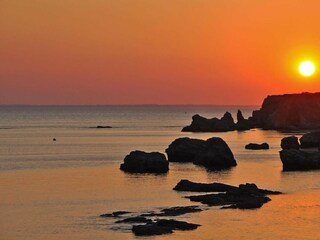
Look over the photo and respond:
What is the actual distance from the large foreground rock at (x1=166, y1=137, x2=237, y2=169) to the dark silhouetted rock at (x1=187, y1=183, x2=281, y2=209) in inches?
1028

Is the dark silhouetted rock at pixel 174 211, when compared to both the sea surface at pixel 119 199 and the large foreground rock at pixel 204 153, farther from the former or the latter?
the large foreground rock at pixel 204 153

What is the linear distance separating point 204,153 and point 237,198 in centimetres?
3300

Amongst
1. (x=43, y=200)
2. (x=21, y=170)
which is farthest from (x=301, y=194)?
(x=21, y=170)

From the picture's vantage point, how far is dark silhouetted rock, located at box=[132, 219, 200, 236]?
152ft

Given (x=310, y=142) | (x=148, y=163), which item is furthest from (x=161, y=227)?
(x=310, y=142)

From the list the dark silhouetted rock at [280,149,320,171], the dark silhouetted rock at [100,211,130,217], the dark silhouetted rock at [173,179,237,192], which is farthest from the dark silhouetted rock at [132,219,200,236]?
the dark silhouetted rock at [280,149,320,171]

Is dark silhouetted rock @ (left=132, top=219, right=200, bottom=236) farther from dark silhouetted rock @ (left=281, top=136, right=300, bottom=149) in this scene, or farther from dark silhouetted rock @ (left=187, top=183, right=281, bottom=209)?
dark silhouetted rock @ (left=281, top=136, right=300, bottom=149)

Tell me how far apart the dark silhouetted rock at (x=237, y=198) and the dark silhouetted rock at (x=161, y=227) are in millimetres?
9001

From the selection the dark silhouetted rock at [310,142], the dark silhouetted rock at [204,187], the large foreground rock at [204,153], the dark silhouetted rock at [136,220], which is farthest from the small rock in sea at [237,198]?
the dark silhouetted rock at [310,142]

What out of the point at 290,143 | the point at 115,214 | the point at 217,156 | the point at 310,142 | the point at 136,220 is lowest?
the point at 115,214

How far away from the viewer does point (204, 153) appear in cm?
9256

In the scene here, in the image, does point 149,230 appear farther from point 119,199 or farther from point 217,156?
point 217,156

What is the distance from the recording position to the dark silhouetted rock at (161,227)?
152 ft

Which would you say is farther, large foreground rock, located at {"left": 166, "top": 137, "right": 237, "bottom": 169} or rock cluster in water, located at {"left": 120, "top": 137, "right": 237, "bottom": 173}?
large foreground rock, located at {"left": 166, "top": 137, "right": 237, "bottom": 169}
